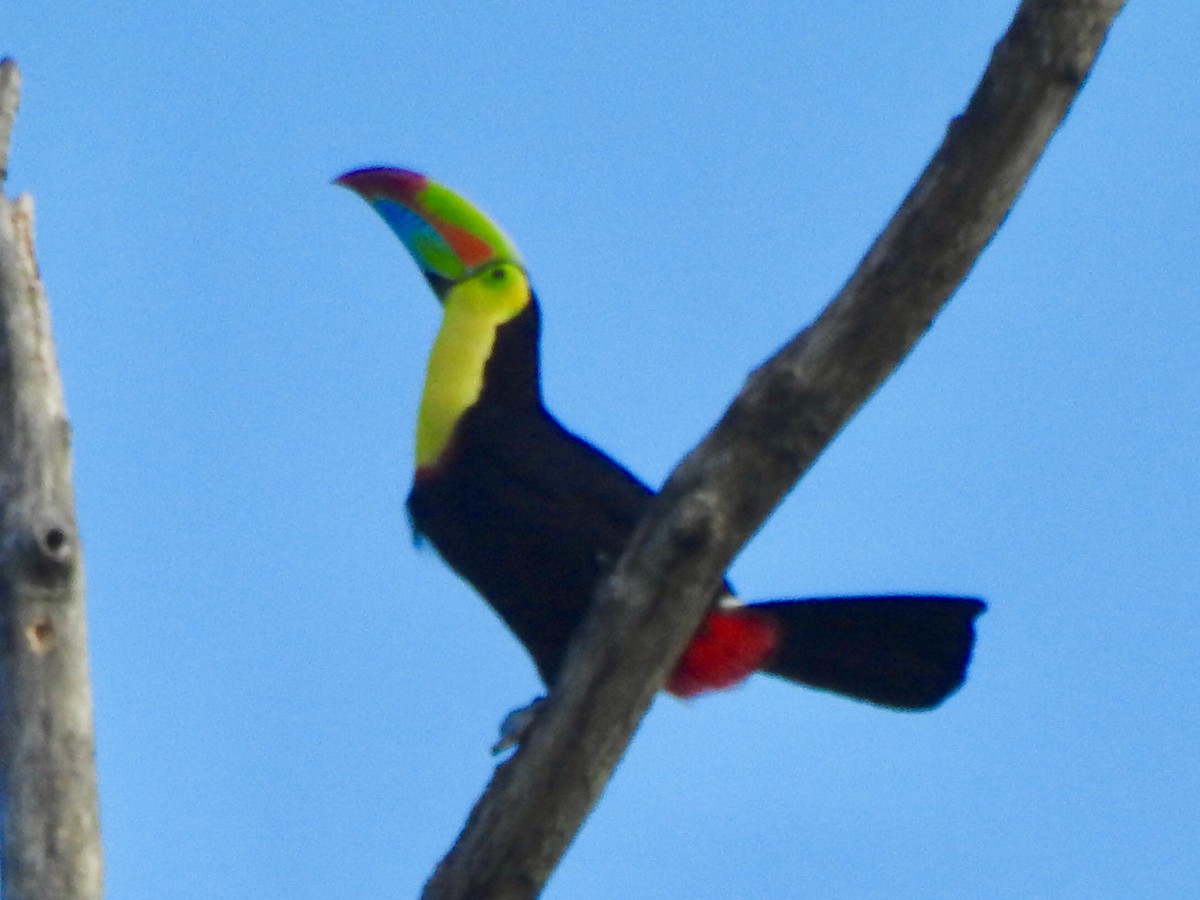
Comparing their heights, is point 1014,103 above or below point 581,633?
above

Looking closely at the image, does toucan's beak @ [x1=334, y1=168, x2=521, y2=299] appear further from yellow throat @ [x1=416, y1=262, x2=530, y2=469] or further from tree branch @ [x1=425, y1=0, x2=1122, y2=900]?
tree branch @ [x1=425, y1=0, x2=1122, y2=900]

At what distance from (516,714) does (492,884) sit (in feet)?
2.42

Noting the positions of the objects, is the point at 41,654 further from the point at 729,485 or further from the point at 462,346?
the point at 462,346

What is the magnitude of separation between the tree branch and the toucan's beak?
6.77 feet

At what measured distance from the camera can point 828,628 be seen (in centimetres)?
406

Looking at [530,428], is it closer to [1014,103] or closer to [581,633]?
[581,633]

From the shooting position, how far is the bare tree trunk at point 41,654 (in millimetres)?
3066

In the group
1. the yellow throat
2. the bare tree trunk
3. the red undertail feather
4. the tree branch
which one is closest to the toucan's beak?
the yellow throat

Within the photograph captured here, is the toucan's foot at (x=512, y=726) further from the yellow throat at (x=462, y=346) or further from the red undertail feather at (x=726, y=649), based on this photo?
the yellow throat at (x=462, y=346)

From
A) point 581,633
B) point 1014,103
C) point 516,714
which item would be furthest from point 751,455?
point 516,714

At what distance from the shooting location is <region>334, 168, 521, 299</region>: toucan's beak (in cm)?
495

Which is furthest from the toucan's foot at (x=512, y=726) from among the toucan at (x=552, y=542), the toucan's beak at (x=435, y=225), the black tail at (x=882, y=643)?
the toucan's beak at (x=435, y=225)

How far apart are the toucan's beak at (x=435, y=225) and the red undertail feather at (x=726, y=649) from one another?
4.12 feet

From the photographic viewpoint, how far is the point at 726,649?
414 cm
